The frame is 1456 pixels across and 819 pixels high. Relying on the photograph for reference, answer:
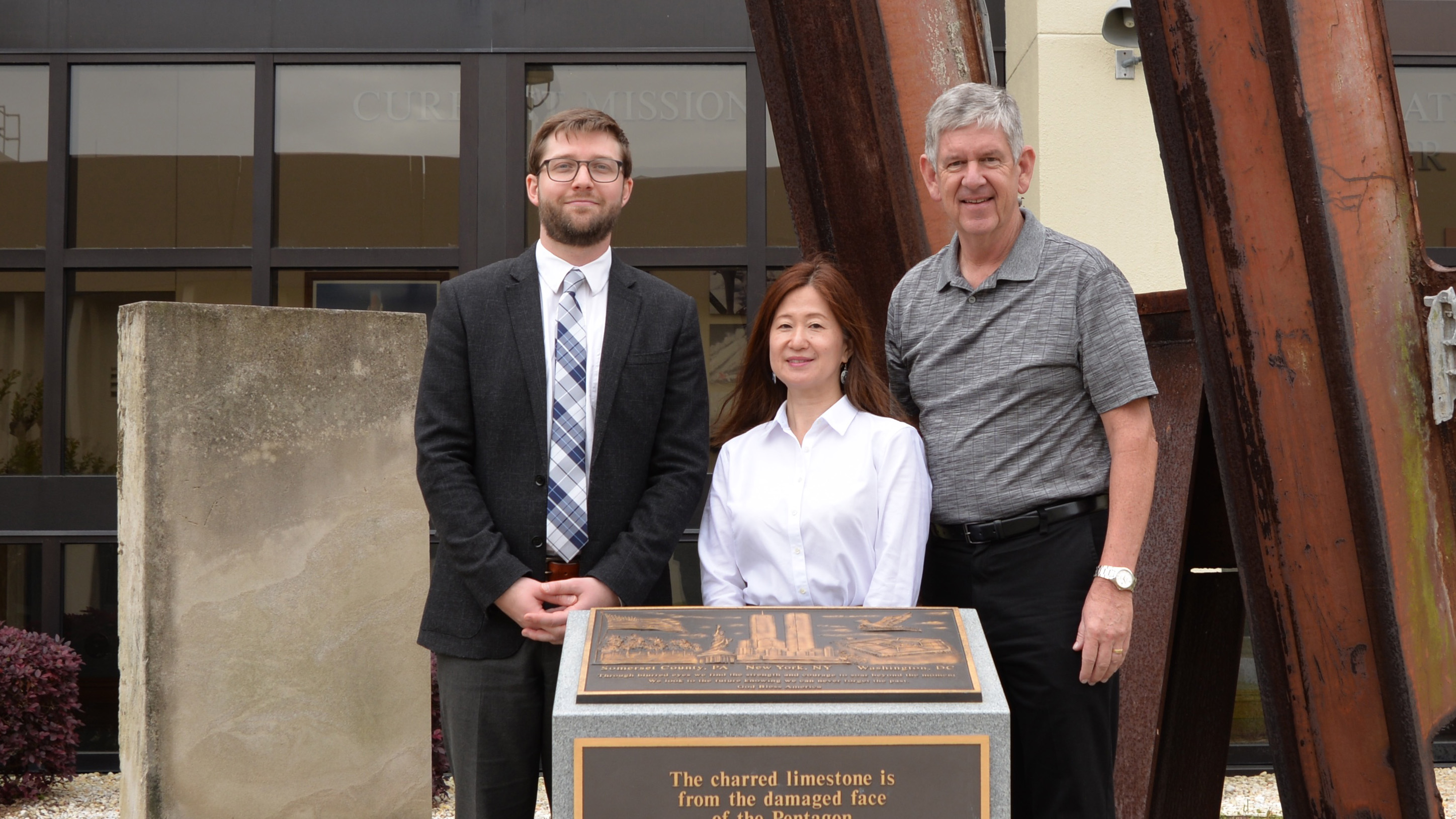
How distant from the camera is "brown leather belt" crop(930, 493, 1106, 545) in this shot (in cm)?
251

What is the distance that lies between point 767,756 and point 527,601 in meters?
0.78

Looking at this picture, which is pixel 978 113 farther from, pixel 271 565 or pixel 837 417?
pixel 271 565

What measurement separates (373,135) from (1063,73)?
149 inches

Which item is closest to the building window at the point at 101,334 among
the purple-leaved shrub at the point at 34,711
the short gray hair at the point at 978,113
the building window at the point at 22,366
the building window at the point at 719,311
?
the building window at the point at 22,366

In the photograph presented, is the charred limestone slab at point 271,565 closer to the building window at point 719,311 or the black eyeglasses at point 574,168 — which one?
the black eyeglasses at point 574,168

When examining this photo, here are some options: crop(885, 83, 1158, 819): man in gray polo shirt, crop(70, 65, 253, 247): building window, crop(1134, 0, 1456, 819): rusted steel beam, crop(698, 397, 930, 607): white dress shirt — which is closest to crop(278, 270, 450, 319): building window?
crop(70, 65, 253, 247): building window

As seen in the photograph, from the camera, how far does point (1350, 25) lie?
244 centimetres

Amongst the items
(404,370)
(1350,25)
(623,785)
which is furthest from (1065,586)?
(404,370)

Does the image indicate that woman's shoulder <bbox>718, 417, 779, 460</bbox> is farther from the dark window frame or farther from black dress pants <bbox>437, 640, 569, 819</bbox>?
the dark window frame

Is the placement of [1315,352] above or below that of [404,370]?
below

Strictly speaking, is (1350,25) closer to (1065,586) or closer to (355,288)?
(1065,586)

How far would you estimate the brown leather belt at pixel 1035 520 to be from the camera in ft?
8.25

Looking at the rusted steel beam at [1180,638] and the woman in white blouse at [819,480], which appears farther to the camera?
the rusted steel beam at [1180,638]

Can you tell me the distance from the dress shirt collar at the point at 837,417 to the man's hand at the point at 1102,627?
1.92 feet
